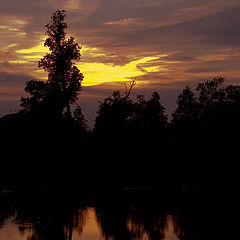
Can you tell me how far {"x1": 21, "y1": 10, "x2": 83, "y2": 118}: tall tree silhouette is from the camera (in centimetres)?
6581

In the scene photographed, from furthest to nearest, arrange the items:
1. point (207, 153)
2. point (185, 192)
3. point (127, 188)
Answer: point (207, 153), point (127, 188), point (185, 192)

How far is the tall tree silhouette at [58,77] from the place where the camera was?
65.8m

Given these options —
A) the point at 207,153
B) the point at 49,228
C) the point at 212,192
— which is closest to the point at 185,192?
the point at 212,192

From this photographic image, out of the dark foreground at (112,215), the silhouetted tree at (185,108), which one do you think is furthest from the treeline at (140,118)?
the dark foreground at (112,215)

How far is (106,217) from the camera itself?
Answer: 2655 centimetres

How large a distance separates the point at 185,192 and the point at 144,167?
19182 millimetres

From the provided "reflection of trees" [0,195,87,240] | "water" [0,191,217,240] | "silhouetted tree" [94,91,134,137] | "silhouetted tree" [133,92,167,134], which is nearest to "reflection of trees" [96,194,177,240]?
"water" [0,191,217,240]

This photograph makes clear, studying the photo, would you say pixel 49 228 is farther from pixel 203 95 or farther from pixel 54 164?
pixel 203 95

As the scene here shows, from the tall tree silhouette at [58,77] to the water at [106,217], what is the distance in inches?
1226

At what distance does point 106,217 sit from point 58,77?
4358 cm

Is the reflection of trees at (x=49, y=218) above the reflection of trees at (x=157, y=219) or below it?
above

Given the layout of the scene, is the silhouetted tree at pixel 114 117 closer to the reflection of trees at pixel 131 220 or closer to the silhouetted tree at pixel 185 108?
the silhouetted tree at pixel 185 108

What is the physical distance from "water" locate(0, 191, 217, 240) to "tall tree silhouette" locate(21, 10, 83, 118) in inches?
1226

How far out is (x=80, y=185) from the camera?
43.3 metres
